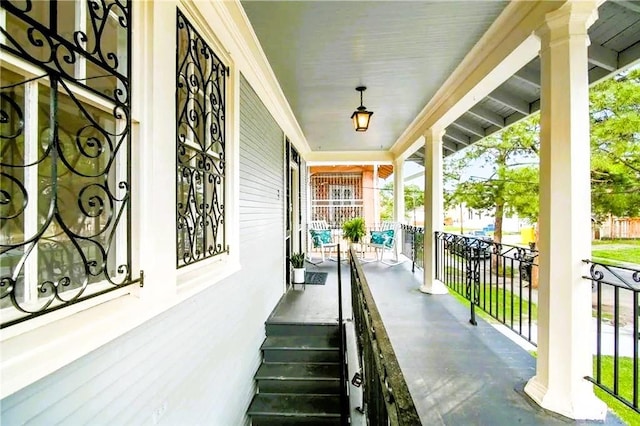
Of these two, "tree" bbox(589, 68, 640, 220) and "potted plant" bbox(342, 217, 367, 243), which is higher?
"tree" bbox(589, 68, 640, 220)

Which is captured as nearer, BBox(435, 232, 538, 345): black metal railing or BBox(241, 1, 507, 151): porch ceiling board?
BBox(241, 1, 507, 151): porch ceiling board

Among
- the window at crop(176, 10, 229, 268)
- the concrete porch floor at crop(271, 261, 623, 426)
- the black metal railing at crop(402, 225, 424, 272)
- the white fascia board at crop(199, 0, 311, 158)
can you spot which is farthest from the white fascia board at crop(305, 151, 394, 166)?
the window at crop(176, 10, 229, 268)

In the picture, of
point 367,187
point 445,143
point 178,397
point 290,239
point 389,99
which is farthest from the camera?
point 367,187

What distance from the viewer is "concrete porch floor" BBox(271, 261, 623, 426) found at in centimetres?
223

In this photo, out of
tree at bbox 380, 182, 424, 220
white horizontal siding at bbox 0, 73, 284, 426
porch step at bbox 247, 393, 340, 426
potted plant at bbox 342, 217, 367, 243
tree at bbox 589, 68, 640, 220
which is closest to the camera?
white horizontal siding at bbox 0, 73, 284, 426

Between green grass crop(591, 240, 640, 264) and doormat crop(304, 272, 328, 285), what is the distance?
18.6ft

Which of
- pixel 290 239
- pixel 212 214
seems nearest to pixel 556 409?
pixel 212 214

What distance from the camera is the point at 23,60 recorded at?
3.23ft

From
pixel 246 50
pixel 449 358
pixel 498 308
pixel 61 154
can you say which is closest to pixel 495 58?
pixel 246 50

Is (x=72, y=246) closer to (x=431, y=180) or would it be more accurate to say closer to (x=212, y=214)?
(x=212, y=214)

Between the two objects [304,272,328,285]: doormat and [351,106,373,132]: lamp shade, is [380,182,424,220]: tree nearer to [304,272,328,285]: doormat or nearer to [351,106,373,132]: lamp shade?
[304,272,328,285]: doormat

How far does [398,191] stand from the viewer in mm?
8789

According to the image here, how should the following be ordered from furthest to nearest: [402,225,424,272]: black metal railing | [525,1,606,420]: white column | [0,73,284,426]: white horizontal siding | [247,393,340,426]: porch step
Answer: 1. [402,225,424,272]: black metal railing
2. [247,393,340,426]: porch step
3. [525,1,606,420]: white column
4. [0,73,284,426]: white horizontal siding

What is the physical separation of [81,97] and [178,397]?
5.28ft
